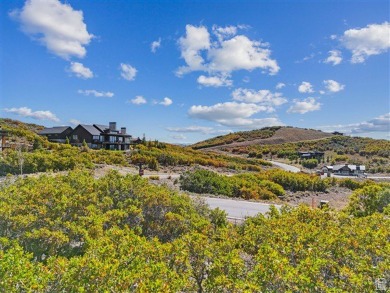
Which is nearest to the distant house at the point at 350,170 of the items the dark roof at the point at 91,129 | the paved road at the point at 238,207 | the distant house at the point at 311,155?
the distant house at the point at 311,155

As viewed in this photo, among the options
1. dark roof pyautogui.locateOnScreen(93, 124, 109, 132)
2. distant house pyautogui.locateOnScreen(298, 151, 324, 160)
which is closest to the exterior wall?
dark roof pyautogui.locateOnScreen(93, 124, 109, 132)

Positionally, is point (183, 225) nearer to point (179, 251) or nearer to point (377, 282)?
point (179, 251)

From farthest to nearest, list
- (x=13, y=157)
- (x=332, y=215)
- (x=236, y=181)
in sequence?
1. (x=236, y=181)
2. (x=13, y=157)
3. (x=332, y=215)

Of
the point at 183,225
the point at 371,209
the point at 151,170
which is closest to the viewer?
the point at 183,225

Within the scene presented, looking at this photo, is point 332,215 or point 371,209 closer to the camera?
point 332,215

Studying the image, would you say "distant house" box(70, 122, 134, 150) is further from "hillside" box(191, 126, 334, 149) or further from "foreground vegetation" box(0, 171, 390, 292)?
"hillside" box(191, 126, 334, 149)

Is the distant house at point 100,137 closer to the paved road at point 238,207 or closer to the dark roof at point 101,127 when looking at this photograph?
the dark roof at point 101,127

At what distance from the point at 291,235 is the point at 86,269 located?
14.8 ft

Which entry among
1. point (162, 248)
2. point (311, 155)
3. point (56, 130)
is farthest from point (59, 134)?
point (311, 155)

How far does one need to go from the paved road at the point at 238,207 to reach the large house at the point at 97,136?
111 feet

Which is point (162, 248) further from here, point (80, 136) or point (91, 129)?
point (80, 136)

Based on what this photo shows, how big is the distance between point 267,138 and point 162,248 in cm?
9916

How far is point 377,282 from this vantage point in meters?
5.26

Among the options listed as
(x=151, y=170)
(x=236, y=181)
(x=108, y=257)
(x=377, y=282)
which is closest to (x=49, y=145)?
(x=151, y=170)
